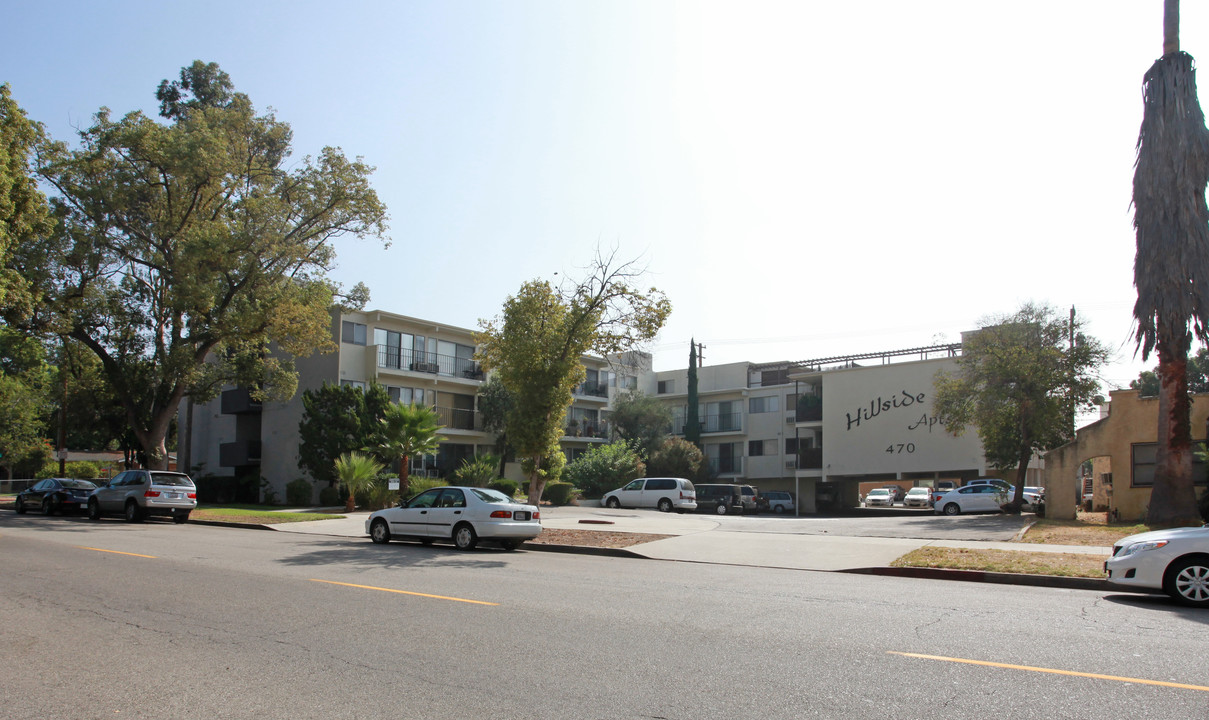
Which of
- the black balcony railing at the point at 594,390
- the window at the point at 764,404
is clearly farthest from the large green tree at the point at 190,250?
the window at the point at 764,404

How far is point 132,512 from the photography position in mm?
25562

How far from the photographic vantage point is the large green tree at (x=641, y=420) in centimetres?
5281

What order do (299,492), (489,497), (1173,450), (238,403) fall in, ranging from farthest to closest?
1. (238,403)
2. (299,492)
3. (1173,450)
4. (489,497)

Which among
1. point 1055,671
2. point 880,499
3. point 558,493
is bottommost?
point 880,499

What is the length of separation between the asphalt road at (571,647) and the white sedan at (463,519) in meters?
4.34

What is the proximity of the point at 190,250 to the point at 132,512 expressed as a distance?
8534 mm

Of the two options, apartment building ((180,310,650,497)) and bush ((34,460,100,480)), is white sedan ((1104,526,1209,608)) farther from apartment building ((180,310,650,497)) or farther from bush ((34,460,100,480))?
bush ((34,460,100,480))

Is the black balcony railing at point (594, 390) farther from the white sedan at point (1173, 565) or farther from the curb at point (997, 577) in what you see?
the white sedan at point (1173, 565)

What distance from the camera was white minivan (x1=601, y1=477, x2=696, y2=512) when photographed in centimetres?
3869

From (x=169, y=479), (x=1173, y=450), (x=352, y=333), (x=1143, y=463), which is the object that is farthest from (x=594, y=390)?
(x=1173, y=450)

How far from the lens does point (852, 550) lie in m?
17.0

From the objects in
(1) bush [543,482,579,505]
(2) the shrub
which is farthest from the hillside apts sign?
(2) the shrub

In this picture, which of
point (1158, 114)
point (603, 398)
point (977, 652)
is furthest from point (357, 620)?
point (603, 398)

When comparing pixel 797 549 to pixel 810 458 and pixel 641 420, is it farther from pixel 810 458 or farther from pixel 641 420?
pixel 641 420
